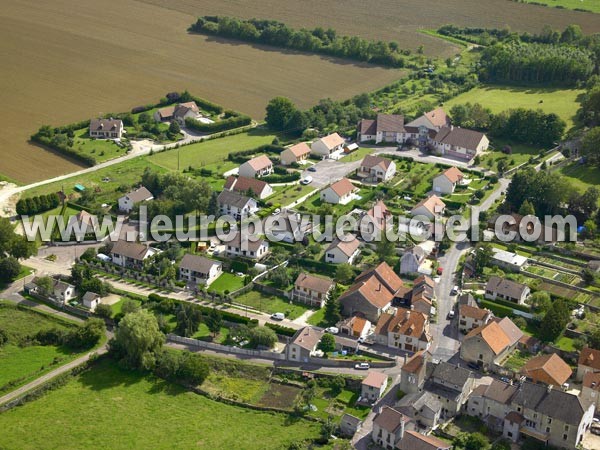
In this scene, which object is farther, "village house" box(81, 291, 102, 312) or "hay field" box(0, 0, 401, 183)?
"hay field" box(0, 0, 401, 183)

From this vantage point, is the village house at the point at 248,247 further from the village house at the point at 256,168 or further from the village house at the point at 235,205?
the village house at the point at 256,168

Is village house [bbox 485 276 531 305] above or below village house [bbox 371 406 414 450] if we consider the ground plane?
above

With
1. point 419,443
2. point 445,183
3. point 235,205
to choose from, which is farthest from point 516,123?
point 419,443

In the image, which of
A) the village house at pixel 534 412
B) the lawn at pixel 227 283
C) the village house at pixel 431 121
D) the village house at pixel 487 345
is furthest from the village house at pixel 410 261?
the village house at pixel 431 121

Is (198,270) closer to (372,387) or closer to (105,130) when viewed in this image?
(372,387)

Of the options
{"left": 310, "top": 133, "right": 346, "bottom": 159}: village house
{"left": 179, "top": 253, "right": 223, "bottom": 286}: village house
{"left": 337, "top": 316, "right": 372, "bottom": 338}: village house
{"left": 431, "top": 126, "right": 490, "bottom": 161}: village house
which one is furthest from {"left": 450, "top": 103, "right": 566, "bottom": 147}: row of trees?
{"left": 179, "top": 253, "right": 223, "bottom": 286}: village house

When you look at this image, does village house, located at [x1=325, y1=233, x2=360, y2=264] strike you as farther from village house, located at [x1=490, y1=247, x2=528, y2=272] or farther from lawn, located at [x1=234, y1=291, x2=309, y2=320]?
village house, located at [x1=490, y1=247, x2=528, y2=272]
